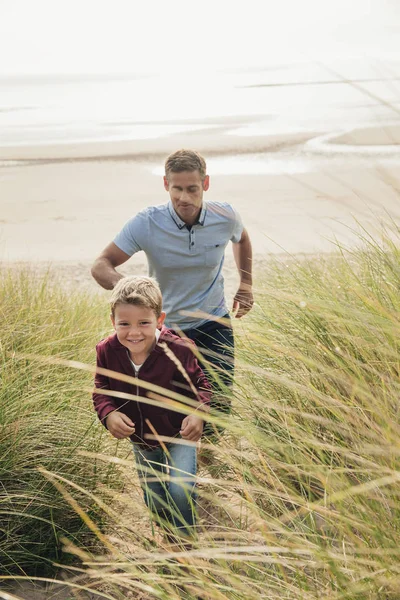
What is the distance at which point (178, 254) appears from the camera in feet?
11.9

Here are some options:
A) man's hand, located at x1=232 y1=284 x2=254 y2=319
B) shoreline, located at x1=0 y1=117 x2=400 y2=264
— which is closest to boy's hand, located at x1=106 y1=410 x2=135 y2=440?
man's hand, located at x1=232 y1=284 x2=254 y2=319

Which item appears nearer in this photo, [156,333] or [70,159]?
[156,333]

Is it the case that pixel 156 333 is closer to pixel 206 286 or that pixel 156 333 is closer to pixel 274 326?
pixel 274 326

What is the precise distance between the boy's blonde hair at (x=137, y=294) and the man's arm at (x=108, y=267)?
2.50 ft

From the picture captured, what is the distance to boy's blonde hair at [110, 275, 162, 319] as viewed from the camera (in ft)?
8.48

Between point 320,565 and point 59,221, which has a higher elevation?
point 320,565

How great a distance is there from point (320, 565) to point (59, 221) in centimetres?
1259

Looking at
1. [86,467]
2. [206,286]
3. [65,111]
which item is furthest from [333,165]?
[65,111]

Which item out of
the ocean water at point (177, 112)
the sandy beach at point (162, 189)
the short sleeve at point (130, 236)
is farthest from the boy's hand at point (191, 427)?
the ocean water at point (177, 112)

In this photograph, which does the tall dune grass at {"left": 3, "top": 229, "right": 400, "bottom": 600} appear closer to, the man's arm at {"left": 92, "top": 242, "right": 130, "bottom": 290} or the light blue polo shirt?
the light blue polo shirt

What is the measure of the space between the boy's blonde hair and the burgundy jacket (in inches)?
6.6

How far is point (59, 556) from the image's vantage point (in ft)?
8.66

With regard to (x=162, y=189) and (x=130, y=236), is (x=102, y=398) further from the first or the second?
(x=162, y=189)

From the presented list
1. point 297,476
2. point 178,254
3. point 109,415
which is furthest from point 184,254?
point 297,476
